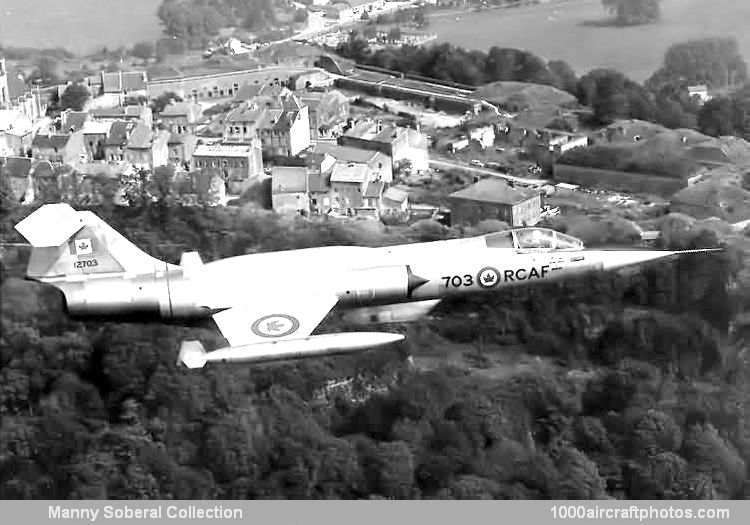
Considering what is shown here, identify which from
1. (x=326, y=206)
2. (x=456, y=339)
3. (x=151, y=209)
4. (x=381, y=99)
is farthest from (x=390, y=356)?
(x=381, y=99)

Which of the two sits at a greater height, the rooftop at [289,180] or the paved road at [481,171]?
the rooftop at [289,180]

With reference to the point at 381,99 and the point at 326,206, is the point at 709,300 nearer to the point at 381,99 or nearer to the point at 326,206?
the point at 326,206

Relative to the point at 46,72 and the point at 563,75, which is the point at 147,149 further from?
the point at 563,75

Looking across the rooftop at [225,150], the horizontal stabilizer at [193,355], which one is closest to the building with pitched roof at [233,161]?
the rooftop at [225,150]

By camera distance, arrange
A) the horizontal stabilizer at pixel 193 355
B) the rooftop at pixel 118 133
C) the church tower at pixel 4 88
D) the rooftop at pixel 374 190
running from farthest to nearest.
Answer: the church tower at pixel 4 88
the rooftop at pixel 118 133
the rooftop at pixel 374 190
the horizontal stabilizer at pixel 193 355

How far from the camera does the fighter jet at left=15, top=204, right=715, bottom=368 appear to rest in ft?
27.7

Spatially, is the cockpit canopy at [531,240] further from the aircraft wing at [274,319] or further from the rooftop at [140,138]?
the rooftop at [140,138]

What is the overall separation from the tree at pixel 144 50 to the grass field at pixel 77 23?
0.32m

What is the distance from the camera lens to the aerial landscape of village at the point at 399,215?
9.52m

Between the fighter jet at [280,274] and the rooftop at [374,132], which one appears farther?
the rooftop at [374,132]

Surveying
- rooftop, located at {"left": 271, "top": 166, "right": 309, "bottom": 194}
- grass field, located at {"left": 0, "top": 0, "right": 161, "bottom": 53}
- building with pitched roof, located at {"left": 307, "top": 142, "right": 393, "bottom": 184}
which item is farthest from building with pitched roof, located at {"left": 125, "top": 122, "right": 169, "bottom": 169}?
grass field, located at {"left": 0, "top": 0, "right": 161, "bottom": 53}

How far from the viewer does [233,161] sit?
18.6 meters

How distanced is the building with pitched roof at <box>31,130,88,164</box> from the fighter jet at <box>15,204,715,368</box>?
1056cm

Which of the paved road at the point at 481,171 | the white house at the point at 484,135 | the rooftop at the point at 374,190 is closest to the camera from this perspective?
the rooftop at the point at 374,190
